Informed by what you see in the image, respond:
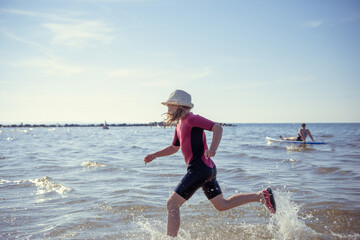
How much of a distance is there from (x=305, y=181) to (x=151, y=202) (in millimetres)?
4524

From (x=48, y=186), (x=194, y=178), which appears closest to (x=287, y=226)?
(x=194, y=178)

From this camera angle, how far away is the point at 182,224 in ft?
17.1

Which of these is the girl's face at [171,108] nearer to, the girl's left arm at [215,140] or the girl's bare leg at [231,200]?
the girl's left arm at [215,140]

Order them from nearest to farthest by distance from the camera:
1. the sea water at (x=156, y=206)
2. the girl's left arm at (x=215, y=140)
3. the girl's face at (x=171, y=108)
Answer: the girl's left arm at (x=215, y=140) → the girl's face at (x=171, y=108) → the sea water at (x=156, y=206)

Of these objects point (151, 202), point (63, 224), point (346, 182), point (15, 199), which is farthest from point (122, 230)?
point (346, 182)

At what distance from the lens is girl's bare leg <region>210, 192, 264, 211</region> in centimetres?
415

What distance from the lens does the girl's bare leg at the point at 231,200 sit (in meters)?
4.15

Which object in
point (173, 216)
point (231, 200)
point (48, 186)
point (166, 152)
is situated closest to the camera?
point (173, 216)

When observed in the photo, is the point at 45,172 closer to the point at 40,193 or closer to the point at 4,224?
the point at 40,193

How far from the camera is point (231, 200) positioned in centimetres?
424

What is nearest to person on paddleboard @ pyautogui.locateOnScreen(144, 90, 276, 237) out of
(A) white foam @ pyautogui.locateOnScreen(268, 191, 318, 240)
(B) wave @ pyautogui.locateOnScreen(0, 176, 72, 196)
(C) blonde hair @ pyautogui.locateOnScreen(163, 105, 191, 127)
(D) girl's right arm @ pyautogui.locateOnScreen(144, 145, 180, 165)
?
(C) blonde hair @ pyautogui.locateOnScreen(163, 105, 191, 127)

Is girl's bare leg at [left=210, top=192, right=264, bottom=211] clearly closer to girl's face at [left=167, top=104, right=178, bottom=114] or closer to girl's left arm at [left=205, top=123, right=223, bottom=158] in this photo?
girl's left arm at [left=205, top=123, right=223, bottom=158]

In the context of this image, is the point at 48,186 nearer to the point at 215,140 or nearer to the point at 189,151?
the point at 189,151

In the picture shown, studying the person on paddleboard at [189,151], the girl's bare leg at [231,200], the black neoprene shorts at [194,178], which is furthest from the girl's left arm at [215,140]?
the girl's bare leg at [231,200]
